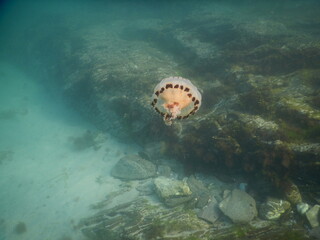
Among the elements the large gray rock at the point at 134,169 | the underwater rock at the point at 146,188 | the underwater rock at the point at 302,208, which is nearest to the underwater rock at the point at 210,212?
the underwater rock at the point at 302,208

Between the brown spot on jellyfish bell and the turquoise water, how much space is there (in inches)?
4.6

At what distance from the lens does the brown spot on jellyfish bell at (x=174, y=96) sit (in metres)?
3.92

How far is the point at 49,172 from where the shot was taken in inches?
567

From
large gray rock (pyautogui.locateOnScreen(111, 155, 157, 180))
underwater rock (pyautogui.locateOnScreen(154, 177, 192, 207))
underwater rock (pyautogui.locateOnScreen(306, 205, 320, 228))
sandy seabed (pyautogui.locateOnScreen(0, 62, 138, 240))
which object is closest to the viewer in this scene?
underwater rock (pyautogui.locateOnScreen(306, 205, 320, 228))

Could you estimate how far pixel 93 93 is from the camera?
48.0 ft

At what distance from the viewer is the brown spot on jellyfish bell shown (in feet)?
12.9

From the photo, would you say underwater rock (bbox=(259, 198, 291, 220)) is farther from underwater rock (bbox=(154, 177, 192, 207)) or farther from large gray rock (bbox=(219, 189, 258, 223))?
underwater rock (bbox=(154, 177, 192, 207))

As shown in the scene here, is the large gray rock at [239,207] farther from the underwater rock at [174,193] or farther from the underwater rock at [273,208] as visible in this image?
the underwater rock at [174,193]

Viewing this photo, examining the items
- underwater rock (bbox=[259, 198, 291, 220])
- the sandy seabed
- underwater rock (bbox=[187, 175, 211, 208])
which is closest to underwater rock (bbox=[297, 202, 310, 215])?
underwater rock (bbox=[259, 198, 291, 220])

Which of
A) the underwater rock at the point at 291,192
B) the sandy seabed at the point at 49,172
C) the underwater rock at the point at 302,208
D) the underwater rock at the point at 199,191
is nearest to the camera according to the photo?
the underwater rock at the point at 302,208

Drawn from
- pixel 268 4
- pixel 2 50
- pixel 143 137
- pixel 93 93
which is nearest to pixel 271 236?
pixel 143 137

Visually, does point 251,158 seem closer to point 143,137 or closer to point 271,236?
point 271,236

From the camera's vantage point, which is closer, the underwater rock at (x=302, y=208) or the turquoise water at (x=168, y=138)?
the underwater rock at (x=302, y=208)

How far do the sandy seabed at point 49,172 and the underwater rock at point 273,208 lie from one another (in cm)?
580
